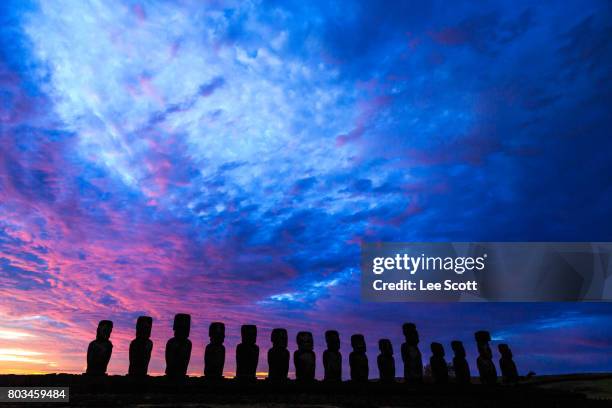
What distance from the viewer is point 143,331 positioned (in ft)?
47.0

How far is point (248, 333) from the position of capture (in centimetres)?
1470

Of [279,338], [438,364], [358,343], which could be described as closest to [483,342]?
[438,364]

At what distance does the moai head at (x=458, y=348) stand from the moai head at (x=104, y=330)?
34.6 ft

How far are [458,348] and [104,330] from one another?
10.8 metres

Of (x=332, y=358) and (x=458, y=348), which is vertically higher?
(x=458, y=348)

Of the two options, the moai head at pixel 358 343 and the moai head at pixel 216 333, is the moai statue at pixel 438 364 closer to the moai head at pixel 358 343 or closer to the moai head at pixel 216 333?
the moai head at pixel 358 343

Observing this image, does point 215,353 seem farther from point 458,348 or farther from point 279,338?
point 458,348

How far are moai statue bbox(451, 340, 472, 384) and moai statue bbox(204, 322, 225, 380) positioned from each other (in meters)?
7.40

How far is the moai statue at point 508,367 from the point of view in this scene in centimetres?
1689

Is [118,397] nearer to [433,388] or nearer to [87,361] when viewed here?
[87,361]

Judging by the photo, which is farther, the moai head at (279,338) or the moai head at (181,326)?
the moai head at (279,338)

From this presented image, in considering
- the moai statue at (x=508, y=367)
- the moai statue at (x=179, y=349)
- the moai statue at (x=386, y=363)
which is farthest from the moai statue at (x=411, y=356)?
the moai statue at (x=179, y=349)

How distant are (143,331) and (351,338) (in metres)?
6.10

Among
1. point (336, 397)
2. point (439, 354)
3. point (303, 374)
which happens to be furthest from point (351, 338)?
point (336, 397)
